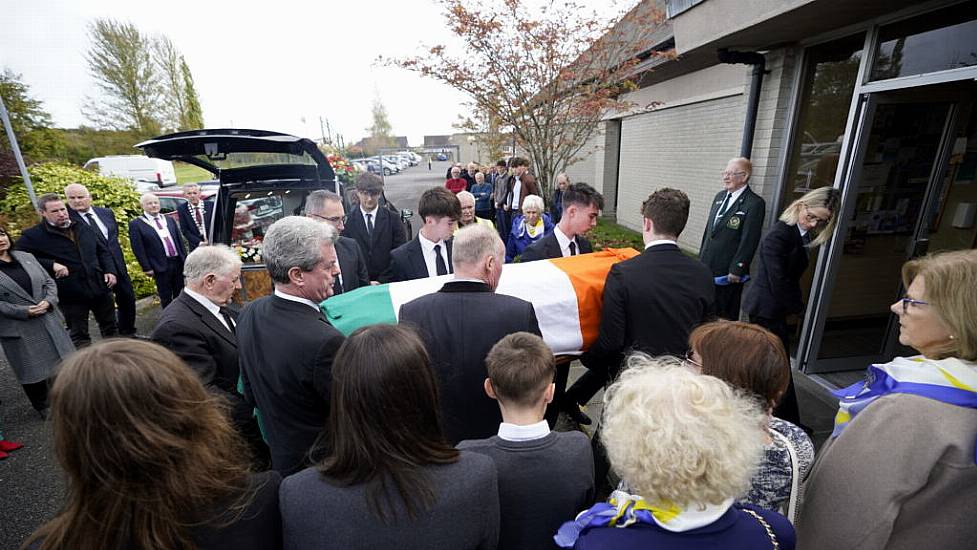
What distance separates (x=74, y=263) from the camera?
14.7 feet

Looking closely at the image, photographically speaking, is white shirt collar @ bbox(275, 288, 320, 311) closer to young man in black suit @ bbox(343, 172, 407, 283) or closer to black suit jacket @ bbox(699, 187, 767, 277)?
young man in black suit @ bbox(343, 172, 407, 283)

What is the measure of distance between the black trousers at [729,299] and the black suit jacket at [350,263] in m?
3.51

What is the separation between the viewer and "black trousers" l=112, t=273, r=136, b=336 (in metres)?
5.08

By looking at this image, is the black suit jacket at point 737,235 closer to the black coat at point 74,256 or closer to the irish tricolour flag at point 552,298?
the irish tricolour flag at point 552,298

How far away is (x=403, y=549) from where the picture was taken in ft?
3.43

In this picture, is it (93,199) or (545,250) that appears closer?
(545,250)

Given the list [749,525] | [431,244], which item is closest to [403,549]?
[749,525]

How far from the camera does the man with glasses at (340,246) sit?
3537 millimetres

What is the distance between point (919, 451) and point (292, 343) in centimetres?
211

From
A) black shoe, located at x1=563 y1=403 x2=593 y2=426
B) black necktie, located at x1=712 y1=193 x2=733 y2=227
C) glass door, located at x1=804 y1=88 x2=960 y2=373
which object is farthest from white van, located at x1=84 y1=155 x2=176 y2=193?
glass door, located at x1=804 y1=88 x2=960 y2=373

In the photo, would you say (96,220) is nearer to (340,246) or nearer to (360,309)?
(340,246)

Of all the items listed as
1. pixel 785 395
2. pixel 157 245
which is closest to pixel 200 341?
pixel 785 395

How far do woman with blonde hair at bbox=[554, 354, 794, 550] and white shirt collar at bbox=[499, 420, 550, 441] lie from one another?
0.32 m

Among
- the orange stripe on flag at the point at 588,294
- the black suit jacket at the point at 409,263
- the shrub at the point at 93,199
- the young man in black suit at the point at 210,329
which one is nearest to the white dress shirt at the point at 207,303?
the young man in black suit at the point at 210,329
